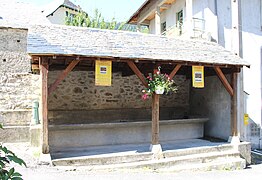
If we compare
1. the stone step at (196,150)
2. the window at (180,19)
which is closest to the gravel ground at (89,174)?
the stone step at (196,150)

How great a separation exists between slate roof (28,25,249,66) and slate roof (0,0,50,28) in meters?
7.21

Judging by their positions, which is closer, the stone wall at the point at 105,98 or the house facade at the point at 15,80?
the house facade at the point at 15,80

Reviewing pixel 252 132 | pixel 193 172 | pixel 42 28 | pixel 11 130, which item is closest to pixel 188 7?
pixel 252 132

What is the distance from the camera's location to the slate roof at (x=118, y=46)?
6.49 meters

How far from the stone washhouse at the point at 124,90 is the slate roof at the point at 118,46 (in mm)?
23

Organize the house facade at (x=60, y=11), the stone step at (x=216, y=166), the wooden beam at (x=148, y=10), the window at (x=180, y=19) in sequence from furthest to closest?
1. the house facade at (x=60, y=11)
2. the wooden beam at (x=148, y=10)
3. the window at (x=180, y=19)
4. the stone step at (x=216, y=166)

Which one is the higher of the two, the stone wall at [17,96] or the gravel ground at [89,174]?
the stone wall at [17,96]

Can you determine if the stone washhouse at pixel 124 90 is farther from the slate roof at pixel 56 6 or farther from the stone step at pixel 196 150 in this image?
the slate roof at pixel 56 6

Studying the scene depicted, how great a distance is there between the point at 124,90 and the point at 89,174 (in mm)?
4663

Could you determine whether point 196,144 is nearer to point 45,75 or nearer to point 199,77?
point 199,77

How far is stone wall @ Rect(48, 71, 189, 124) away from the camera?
30.2 feet

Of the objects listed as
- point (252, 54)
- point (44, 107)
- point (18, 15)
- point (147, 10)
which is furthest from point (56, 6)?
point (44, 107)

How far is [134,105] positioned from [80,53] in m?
4.26

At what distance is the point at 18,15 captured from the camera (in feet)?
49.5
